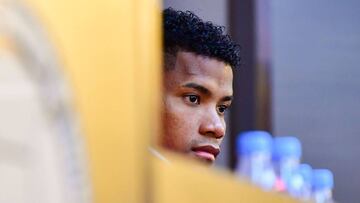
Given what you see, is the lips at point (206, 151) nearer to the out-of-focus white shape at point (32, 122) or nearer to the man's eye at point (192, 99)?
the man's eye at point (192, 99)

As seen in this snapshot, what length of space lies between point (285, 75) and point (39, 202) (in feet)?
4.84

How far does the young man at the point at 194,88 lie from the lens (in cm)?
101

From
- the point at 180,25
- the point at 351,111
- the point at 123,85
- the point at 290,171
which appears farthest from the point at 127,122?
the point at 351,111

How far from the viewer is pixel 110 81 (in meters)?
0.56

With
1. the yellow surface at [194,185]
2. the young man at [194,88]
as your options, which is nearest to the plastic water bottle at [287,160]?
the young man at [194,88]

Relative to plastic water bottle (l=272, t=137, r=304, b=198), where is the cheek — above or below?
above

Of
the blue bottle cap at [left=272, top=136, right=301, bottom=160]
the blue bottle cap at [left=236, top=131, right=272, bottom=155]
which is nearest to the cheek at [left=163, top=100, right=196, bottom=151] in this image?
the blue bottle cap at [left=236, top=131, right=272, bottom=155]

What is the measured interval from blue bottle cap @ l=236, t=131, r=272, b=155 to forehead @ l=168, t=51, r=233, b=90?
37cm

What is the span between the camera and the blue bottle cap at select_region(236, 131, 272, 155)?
1.46m

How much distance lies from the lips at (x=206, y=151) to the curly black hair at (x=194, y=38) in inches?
5.5

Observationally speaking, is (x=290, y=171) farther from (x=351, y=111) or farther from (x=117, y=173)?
(x=117, y=173)

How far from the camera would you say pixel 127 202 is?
1.78 feet

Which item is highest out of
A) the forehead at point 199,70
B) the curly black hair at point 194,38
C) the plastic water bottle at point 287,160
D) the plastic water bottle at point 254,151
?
the curly black hair at point 194,38

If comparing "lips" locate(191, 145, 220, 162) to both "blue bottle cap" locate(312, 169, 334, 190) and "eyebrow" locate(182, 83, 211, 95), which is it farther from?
"blue bottle cap" locate(312, 169, 334, 190)
